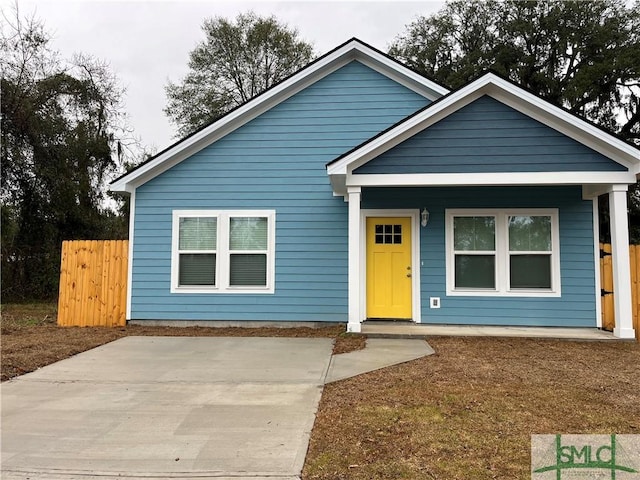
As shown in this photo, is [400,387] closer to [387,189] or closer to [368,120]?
[387,189]

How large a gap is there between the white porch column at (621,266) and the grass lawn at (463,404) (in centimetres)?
37

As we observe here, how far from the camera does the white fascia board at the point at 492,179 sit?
7.04 meters

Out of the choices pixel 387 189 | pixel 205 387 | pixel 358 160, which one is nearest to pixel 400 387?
pixel 205 387

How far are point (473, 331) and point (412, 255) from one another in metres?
1.80

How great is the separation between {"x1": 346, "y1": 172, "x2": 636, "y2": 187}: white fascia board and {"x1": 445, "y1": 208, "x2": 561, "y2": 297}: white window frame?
3.96 feet

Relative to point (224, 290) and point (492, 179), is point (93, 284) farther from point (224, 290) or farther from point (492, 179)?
point (492, 179)

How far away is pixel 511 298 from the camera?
8.20 meters

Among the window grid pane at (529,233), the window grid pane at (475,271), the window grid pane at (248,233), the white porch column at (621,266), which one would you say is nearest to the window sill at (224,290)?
the window grid pane at (248,233)

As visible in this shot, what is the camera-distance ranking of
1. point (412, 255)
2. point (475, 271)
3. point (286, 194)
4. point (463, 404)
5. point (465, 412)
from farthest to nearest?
1. point (286, 194)
2. point (412, 255)
3. point (475, 271)
4. point (463, 404)
5. point (465, 412)

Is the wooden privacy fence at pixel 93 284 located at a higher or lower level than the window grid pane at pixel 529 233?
lower

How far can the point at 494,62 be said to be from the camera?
64.2 feet

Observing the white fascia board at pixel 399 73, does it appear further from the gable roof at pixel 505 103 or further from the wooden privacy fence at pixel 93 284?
the wooden privacy fence at pixel 93 284

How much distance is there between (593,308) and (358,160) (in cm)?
521

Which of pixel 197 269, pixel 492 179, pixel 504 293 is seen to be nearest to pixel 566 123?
pixel 492 179
